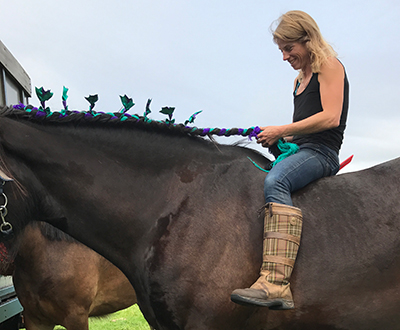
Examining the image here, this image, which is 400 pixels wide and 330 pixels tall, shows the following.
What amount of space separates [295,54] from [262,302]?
1660mm

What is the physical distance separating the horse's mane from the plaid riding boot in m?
0.65

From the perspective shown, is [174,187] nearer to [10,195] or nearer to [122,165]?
[122,165]


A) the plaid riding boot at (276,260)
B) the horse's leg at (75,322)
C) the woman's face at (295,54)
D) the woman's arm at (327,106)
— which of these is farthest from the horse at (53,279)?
the woman's face at (295,54)

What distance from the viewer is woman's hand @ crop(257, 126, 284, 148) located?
2391mm

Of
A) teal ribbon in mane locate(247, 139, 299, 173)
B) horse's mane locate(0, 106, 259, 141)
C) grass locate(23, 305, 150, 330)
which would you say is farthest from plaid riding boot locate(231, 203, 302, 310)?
grass locate(23, 305, 150, 330)

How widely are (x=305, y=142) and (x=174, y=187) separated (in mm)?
1000

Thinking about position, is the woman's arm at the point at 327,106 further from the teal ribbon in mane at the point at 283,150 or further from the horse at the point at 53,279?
the horse at the point at 53,279

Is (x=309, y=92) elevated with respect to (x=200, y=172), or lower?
elevated

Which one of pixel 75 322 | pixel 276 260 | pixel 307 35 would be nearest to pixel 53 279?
pixel 75 322

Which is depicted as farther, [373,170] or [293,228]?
[373,170]

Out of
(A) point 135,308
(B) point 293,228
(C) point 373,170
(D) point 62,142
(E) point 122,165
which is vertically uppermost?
(D) point 62,142

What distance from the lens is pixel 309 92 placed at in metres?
2.44

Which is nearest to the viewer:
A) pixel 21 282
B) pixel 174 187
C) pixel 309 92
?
pixel 174 187

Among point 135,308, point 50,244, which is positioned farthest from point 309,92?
point 135,308
